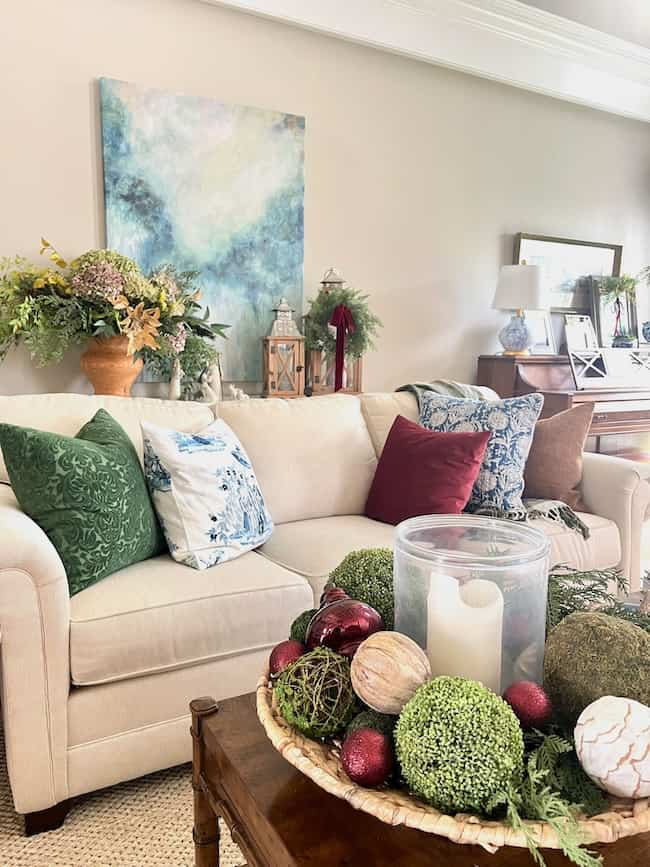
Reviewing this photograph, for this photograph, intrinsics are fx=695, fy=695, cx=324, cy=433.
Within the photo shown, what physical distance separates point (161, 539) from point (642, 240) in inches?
180

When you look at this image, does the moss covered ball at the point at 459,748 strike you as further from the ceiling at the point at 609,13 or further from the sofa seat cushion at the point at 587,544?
the ceiling at the point at 609,13

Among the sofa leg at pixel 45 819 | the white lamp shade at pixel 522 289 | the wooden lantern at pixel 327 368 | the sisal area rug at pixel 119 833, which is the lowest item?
the sisal area rug at pixel 119 833

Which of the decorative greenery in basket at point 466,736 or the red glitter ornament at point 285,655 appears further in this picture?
the red glitter ornament at point 285,655

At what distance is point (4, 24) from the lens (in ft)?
9.11

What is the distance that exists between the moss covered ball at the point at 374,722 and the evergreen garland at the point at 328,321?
2686mm

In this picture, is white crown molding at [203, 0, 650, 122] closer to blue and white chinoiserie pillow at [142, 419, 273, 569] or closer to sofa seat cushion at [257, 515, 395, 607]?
blue and white chinoiserie pillow at [142, 419, 273, 569]

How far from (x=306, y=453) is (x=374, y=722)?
1.58 m

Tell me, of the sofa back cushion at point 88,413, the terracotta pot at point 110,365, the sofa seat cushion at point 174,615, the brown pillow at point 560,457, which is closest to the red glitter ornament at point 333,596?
the sofa seat cushion at point 174,615

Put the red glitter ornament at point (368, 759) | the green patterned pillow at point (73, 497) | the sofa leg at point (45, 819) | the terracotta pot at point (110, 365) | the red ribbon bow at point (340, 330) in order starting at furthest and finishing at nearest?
the red ribbon bow at point (340, 330) < the terracotta pot at point (110, 365) < the green patterned pillow at point (73, 497) < the sofa leg at point (45, 819) < the red glitter ornament at point (368, 759)

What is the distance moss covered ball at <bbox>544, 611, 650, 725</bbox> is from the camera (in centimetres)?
87

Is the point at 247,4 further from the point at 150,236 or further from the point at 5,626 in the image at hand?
the point at 5,626

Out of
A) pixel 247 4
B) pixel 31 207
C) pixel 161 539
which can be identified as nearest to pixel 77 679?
pixel 161 539

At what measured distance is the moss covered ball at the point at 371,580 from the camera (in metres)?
1.14

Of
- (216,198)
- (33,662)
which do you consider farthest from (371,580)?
(216,198)
